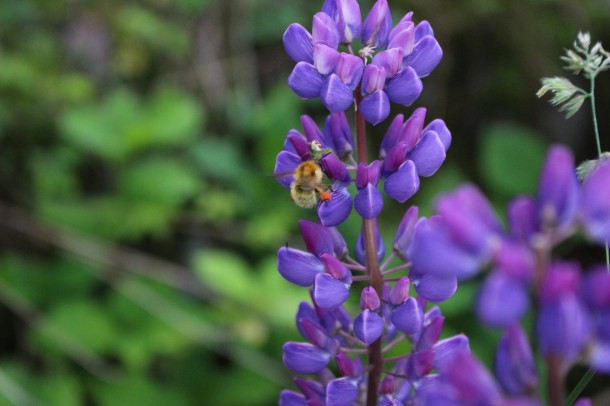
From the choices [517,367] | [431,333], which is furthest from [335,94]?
A: [517,367]

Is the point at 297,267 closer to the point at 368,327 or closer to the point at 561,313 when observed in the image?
the point at 368,327

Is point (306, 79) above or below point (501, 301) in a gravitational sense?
above

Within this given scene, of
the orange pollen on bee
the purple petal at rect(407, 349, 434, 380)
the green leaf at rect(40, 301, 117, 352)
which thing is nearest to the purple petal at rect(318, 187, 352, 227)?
the orange pollen on bee

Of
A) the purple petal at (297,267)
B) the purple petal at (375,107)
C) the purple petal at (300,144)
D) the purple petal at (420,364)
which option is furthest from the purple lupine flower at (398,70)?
the purple petal at (420,364)

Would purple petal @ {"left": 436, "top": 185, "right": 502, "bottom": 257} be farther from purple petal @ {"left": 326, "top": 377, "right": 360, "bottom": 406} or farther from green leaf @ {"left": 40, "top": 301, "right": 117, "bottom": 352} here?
green leaf @ {"left": 40, "top": 301, "right": 117, "bottom": 352}

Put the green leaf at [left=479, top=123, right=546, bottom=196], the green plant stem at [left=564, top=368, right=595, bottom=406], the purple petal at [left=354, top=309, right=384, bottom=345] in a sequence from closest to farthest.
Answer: the green plant stem at [left=564, top=368, right=595, bottom=406]
the purple petal at [left=354, top=309, right=384, bottom=345]
the green leaf at [left=479, top=123, right=546, bottom=196]

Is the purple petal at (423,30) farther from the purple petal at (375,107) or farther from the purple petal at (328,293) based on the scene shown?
the purple petal at (328,293)

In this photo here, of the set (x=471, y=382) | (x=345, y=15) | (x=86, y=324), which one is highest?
(x=345, y=15)

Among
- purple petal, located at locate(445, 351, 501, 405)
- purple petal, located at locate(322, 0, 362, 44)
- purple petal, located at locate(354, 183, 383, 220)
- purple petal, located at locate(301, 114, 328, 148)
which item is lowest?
purple petal, located at locate(445, 351, 501, 405)
